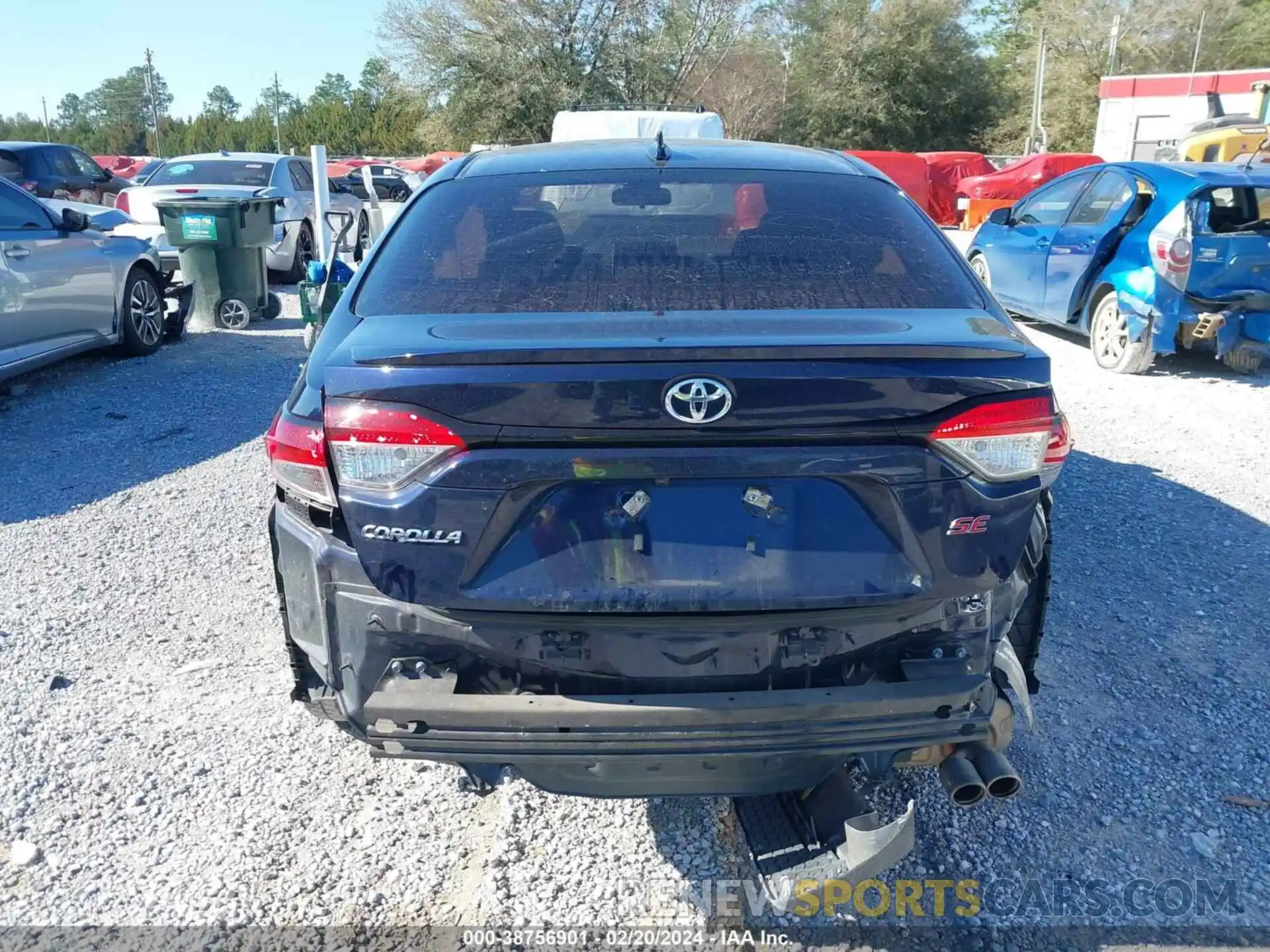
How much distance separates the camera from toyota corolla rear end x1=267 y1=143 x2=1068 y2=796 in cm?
218

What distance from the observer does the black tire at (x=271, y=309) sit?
11.0 metres

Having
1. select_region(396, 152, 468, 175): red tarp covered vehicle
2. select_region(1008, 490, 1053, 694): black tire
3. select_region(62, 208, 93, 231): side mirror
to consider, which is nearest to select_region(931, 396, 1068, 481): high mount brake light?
select_region(1008, 490, 1053, 694): black tire

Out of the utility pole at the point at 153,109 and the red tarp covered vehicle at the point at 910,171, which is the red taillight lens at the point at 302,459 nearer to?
the red tarp covered vehicle at the point at 910,171

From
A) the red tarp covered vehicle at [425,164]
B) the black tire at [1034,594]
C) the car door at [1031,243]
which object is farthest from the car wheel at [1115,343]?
the red tarp covered vehicle at [425,164]

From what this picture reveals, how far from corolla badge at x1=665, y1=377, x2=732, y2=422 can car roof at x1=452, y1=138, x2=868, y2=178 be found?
49.8 inches

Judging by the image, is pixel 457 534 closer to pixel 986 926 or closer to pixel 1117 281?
pixel 986 926

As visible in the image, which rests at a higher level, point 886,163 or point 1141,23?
point 1141,23

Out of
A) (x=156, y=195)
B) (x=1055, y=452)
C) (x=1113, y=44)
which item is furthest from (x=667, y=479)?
(x=1113, y=44)

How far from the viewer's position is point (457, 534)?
219 cm

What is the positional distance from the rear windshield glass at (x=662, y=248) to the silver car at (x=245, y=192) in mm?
9347

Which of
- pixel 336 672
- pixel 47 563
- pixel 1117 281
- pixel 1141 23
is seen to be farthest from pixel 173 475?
pixel 1141 23

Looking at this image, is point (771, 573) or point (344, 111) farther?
point (344, 111)

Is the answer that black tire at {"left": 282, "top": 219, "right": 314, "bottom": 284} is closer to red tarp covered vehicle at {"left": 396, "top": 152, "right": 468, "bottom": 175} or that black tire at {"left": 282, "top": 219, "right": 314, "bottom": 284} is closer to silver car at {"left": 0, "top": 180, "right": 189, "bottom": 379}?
silver car at {"left": 0, "top": 180, "right": 189, "bottom": 379}

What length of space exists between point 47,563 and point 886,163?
22.4m
